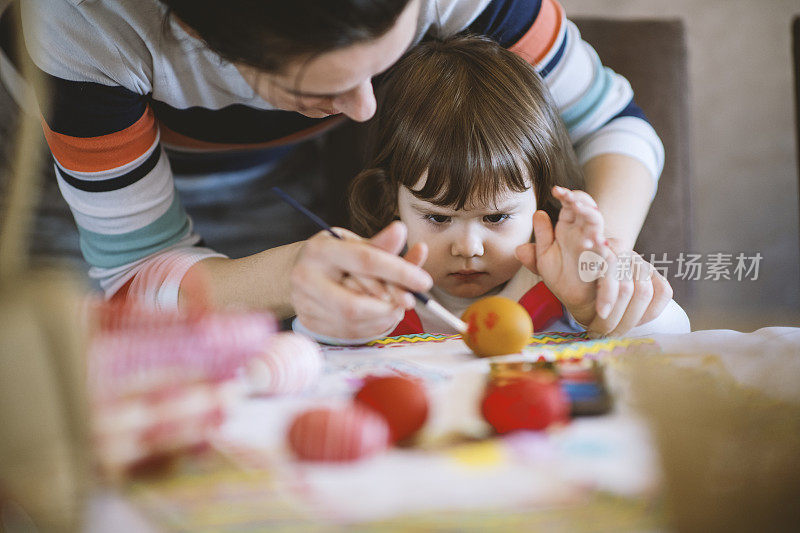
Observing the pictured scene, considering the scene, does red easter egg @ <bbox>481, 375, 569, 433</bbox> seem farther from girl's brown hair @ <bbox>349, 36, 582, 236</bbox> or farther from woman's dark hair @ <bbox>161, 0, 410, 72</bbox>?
girl's brown hair @ <bbox>349, 36, 582, 236</bbox>

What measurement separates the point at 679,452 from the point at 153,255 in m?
0.71

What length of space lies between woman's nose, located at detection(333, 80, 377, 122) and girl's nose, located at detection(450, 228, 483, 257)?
269 millimetres

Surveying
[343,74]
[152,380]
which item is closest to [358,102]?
[343,74]

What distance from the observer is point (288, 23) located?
53 cm

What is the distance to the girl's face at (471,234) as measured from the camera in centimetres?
88

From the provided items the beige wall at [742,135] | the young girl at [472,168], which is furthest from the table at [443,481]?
the beige wall at [742,135]

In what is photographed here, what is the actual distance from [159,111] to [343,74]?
17.1 inches

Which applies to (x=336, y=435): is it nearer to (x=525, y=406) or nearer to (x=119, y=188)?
(x=525, y=406)

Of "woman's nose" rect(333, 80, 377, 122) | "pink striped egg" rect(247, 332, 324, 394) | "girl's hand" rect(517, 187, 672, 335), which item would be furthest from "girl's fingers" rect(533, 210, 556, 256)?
"pink striped egg" rect(247, 332, 324, 394)

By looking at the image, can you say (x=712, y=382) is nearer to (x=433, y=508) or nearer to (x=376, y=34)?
(x=433, y=508)

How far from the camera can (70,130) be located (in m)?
0.78

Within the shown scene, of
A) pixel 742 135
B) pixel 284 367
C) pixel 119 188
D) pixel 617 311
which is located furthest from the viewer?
pixel 742 135

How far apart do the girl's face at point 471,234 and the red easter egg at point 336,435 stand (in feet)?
1.66

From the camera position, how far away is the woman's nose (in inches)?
24.7
